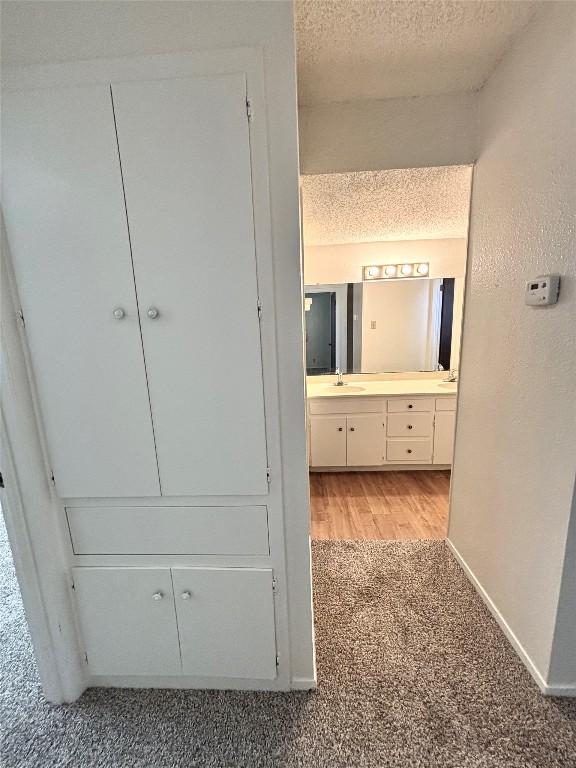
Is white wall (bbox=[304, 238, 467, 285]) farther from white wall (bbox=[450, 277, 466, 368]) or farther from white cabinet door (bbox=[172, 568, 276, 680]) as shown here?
white cabinet door (bbox=[172, 568, 276, 680])

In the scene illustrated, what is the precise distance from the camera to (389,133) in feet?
5.77

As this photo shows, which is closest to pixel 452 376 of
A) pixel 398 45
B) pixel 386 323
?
pixel 386 323

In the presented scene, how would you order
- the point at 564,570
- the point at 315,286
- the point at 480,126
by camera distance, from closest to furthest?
the point at 564,570, the point at 480,126, the point at 315,286

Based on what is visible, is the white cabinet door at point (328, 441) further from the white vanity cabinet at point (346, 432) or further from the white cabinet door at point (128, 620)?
the white cabinet door at point (128, 620)

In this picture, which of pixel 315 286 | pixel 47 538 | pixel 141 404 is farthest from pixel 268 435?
pixel 315 286

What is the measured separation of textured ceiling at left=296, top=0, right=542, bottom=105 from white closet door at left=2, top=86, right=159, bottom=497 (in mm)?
959

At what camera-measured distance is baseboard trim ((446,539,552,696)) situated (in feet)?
4.27

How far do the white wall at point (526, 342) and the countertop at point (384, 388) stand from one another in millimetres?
→ 1219

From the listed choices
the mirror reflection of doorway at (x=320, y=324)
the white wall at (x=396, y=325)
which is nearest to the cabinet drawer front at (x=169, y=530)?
the mirror reflection of doorway at (x=320, y=324)

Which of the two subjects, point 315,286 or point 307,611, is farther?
point 315,286

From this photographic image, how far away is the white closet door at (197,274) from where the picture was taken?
100 cm

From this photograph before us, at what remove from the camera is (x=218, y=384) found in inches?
44.5

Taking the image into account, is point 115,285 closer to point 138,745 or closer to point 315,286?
point 138,745

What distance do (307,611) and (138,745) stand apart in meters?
0.75
